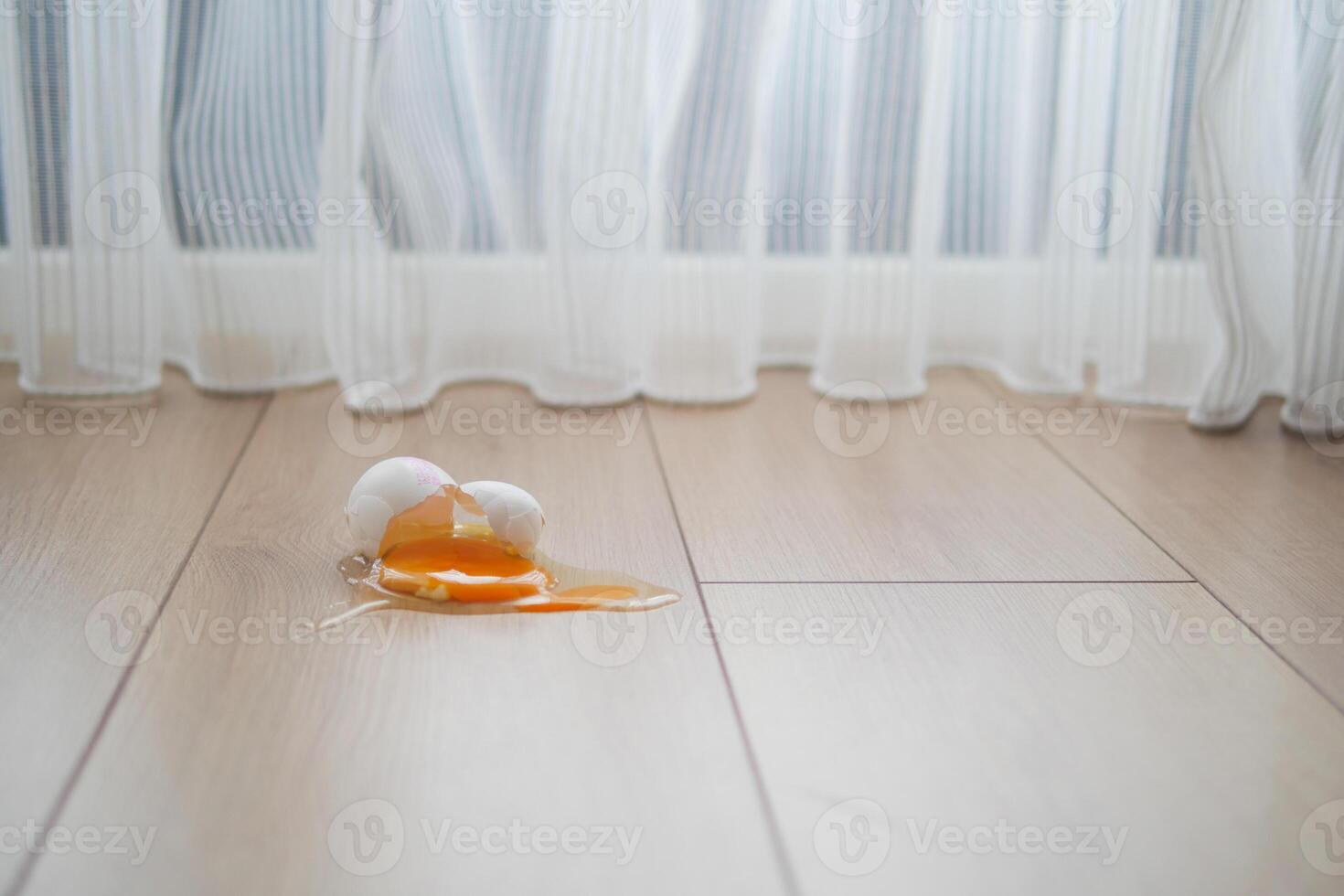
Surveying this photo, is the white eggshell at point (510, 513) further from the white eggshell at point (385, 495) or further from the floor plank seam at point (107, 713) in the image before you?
the floor plank seam at point (107, 713)

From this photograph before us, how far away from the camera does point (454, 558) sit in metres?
0.90

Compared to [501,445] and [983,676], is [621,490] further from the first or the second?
[983,676]

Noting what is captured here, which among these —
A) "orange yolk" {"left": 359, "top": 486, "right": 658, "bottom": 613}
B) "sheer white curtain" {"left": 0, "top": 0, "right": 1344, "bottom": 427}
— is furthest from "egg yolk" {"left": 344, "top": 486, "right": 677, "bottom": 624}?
"sheer white curtain" {"left": 0, "top": 0, "right": 1344, "bottom": 427}

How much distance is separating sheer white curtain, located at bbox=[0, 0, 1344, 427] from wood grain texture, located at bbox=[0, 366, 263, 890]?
8 cm

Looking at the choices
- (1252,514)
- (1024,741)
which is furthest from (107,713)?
(1252,514)

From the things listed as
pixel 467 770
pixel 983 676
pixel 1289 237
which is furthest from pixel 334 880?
pixel 1289 237

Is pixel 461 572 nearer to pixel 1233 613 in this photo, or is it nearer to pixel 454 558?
pixel 454 558

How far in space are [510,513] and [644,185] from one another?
50 cm

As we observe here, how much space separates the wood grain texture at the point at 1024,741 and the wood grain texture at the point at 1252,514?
35 mm

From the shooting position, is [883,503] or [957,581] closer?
[957,581]

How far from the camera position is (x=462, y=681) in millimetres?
745

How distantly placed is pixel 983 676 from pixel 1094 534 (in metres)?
0.29

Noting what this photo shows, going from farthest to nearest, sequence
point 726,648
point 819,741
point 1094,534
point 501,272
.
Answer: point 501,272, point 1094,534, point 726,648, point 819,741

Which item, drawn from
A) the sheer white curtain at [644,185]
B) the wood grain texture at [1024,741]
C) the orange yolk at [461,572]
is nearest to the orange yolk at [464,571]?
the orange yolk at [461,572]
